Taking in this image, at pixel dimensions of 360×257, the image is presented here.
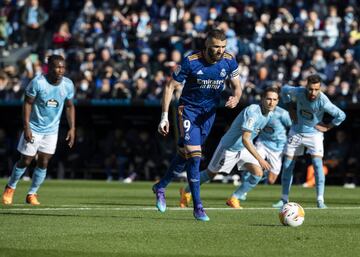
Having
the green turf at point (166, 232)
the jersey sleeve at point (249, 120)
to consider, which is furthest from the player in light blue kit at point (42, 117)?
the jersey sleeve at point (249, 120)

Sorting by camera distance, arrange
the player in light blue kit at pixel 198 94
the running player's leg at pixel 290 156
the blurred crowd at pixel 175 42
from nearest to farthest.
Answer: the player in light blue kit at pixel 198 94 < the running player's leg at pixel 290 156 < the blurred crowd at pixel 175 42

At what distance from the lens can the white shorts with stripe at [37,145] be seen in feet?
52.0

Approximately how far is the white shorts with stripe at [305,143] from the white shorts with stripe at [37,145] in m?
3.97

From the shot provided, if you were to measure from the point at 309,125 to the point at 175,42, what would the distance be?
14.4 meters

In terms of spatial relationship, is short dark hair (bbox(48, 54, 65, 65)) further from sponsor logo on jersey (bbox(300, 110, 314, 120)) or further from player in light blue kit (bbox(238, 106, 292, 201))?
player in light blue kit (bbox(238, 106, 292, 201))

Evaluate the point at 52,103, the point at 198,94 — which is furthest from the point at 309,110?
the point at 52,103

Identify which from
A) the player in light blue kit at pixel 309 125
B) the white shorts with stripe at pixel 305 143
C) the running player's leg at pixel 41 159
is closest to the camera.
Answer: the running player's leg at pixel 41 159

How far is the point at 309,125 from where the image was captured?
16.8 m

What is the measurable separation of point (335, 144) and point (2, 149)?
1111 cm

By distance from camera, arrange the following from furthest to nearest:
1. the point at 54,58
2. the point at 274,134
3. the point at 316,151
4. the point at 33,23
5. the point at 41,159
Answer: the point at 33,23, the point at 274,134, the point at 316,151, the point at 41,159, the point at 54,58

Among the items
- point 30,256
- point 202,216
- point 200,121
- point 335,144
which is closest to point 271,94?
point 200,121

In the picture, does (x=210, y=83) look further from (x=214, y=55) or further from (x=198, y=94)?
(x=214, y=55)

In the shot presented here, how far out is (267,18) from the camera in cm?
3027

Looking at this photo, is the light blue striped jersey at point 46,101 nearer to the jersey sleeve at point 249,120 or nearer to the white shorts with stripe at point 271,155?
the jersey sleeve at point 249,120
